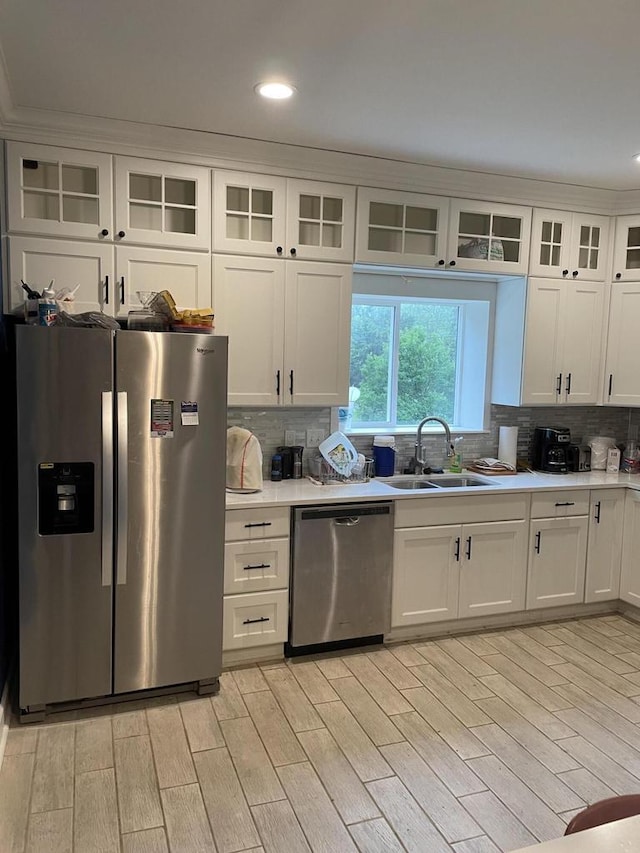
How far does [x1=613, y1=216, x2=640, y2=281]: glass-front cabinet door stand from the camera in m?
4.06

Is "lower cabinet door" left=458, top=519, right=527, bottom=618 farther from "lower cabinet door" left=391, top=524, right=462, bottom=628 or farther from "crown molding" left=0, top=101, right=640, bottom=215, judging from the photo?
"crown molding" left=0, top=101, right=640, bottom=215

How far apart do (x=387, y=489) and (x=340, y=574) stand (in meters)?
0.53

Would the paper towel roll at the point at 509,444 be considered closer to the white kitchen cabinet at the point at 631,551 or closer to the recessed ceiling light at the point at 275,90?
the white kitchen cabinet at the point at 631,551

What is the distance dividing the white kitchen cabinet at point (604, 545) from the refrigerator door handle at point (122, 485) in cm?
275

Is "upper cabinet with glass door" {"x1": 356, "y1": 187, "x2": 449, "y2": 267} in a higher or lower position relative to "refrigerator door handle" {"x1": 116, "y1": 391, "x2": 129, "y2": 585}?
higher

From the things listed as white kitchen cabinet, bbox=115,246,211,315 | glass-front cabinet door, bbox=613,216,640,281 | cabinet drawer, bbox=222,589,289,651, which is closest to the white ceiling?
white kitchen cabinet, bbox=115,246,211,315

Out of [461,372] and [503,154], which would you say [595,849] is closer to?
[503,154]

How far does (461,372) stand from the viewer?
174 inches

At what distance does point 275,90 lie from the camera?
8.41 ft

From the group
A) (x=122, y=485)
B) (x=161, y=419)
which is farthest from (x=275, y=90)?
(x=122, y=485)

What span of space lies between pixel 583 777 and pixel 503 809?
407 mm

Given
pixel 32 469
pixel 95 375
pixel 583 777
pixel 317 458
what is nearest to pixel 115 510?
pixel 32 469

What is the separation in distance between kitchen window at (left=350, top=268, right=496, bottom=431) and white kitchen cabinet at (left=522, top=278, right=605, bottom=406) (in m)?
0.32

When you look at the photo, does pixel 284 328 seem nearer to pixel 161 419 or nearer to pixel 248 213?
pixel 248 213
